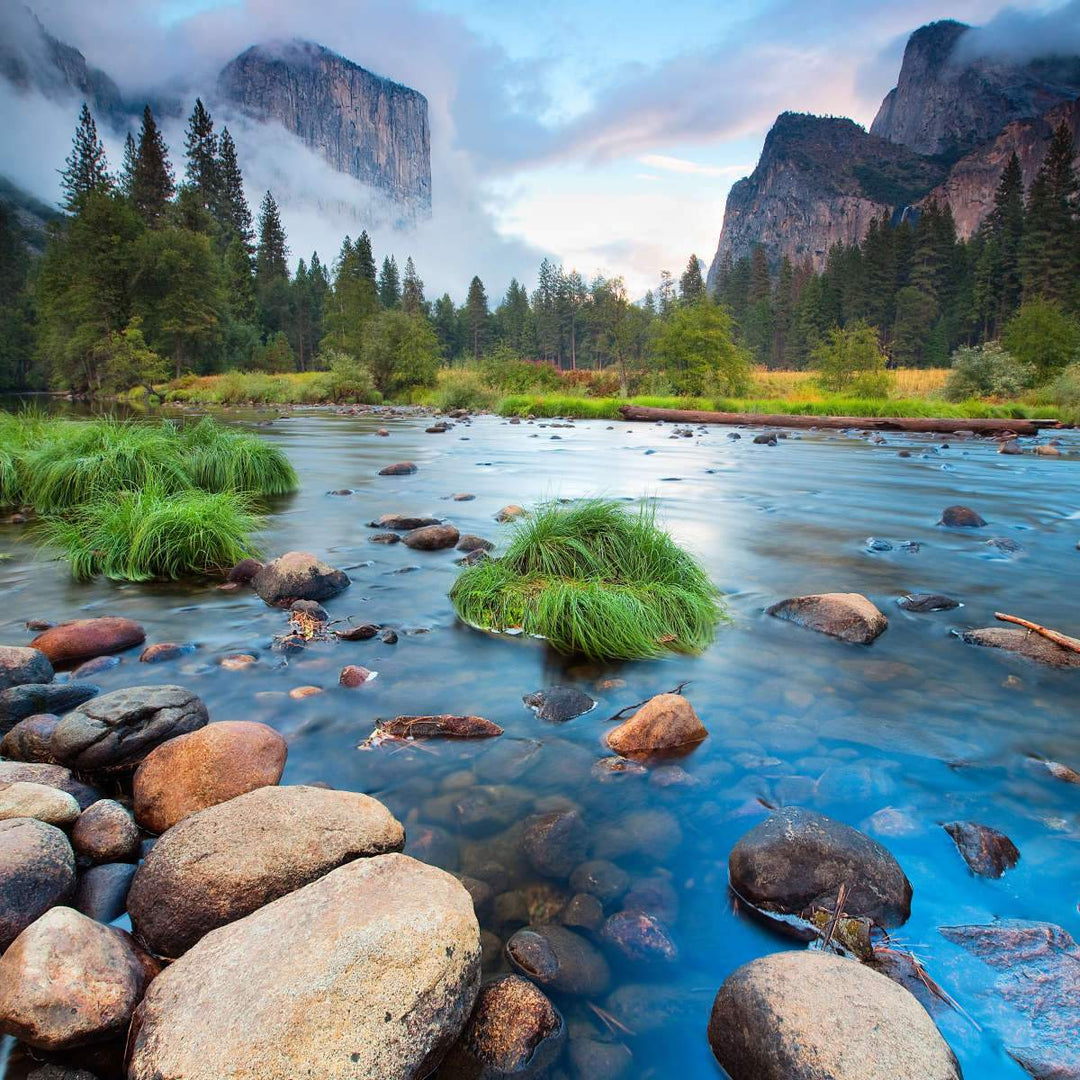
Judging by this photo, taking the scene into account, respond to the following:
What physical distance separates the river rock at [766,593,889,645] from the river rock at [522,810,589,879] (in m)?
2.89

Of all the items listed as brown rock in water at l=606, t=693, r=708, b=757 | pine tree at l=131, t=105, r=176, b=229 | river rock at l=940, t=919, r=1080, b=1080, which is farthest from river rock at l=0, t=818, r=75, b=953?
pine tree at l=131, t=105, r=176, b=229

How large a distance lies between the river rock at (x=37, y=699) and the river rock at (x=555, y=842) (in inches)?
106

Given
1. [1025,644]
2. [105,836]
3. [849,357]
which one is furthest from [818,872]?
[849,357]

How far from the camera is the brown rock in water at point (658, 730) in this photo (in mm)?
3391

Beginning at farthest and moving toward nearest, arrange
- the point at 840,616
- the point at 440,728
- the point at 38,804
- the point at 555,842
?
the point at 840,616, the point at 440,728, the point at 555,842, the point at 38,804

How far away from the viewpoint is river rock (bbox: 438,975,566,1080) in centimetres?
183

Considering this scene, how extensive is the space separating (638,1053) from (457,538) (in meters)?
6.05

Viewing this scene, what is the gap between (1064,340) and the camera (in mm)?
35312

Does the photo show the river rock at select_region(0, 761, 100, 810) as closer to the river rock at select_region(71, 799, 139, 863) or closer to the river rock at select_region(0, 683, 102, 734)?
the river rock at select_region(71, 799, 139, 863)

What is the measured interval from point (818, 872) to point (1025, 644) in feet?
10.5

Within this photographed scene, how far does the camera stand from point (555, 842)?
A: 2717 millimetres

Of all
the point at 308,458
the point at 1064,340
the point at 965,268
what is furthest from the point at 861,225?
the point at 308,458

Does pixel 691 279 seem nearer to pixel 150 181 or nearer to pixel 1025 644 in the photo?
pixel 150 181

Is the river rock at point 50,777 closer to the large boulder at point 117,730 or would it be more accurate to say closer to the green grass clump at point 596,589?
the large boulder at point 117,730
